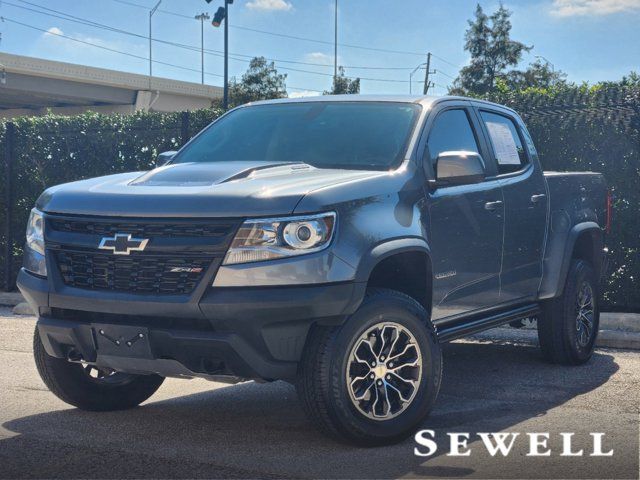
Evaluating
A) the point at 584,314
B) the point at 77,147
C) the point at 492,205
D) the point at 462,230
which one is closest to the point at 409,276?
the point at 462,230

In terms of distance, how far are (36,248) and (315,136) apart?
187 centimetres

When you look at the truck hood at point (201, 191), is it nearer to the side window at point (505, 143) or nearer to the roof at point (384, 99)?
the roof at point (384, 99)

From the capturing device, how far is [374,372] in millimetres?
5492

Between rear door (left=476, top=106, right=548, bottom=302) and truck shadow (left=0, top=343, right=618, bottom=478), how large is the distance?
753 millimetres

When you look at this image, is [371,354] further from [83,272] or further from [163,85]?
[163,85]

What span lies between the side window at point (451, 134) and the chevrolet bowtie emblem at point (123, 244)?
1966 millimetres

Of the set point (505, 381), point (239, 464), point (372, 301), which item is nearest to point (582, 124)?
point (505, 381)

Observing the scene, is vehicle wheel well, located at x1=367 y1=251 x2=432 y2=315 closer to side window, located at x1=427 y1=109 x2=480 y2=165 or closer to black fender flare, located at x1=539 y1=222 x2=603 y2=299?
side window, located at x1=427 y1=109 x2=480 y2=165

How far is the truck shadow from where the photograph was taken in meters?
5.09

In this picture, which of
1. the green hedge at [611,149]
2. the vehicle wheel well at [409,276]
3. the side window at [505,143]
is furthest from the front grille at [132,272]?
the green hedge at [611,149]

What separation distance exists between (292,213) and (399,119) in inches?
64.0

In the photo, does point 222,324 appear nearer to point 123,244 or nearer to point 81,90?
point 123,244

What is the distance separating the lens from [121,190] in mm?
5598

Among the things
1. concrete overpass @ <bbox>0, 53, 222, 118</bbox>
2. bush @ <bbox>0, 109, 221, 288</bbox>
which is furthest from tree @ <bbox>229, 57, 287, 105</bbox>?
bush @ <bbox>0, 109, 221, 288</bbox>
